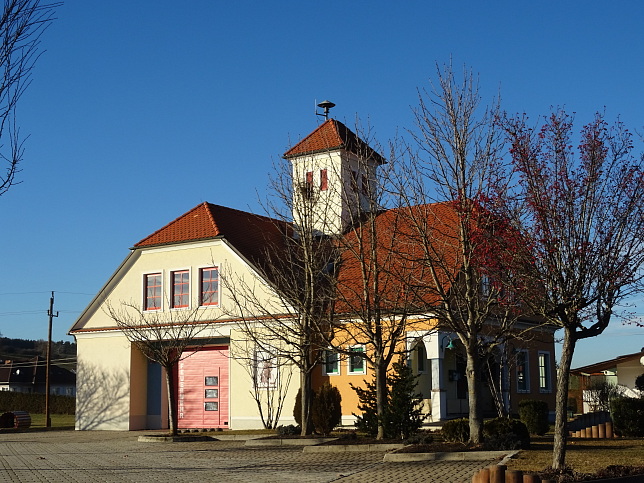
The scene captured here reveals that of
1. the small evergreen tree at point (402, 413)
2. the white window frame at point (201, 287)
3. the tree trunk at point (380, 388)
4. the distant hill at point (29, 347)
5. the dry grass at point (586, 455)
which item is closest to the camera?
the dry grass at point (586, 455)

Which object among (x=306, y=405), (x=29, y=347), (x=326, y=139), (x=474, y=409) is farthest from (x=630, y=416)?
(x=29, y=347)

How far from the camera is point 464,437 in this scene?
20.3m

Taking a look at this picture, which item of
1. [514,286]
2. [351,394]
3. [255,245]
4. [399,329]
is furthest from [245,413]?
[514,286]

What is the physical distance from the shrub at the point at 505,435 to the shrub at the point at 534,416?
586 cm

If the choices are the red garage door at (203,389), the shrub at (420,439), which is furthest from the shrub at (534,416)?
the red garage door at (203,389)

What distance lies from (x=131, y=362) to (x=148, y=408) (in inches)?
85.7

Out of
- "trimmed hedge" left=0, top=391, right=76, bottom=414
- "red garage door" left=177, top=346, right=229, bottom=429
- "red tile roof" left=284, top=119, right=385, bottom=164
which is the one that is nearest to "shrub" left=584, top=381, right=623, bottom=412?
"red tile roof" left=284, top=119, right=385, bottom=164

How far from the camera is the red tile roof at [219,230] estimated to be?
34438mm

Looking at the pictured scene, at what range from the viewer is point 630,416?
84.4ft

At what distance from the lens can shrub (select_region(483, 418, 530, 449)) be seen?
61.8 feet

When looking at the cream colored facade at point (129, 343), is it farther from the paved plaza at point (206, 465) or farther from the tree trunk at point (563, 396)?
the tree trunk at point (563, 396)

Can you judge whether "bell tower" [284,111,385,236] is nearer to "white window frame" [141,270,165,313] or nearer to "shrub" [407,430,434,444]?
"white window frame" [141,270,165,313]

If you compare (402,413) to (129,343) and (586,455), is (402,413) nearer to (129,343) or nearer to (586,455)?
(586,455)

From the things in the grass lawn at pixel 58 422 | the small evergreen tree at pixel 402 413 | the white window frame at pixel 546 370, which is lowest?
the grass lawn at pixel 58 422
